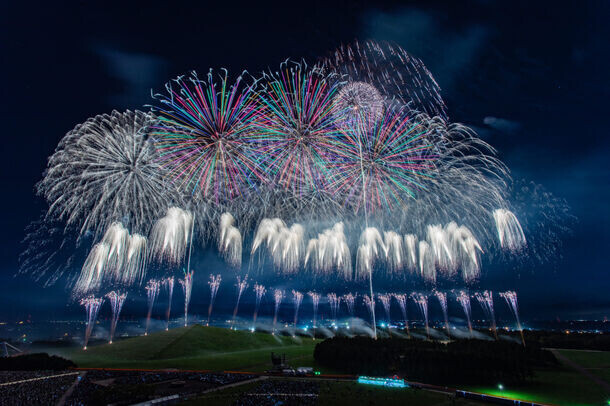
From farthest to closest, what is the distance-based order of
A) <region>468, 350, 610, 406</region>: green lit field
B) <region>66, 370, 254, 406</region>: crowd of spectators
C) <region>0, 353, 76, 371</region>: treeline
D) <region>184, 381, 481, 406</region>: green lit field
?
<region>0, 353, 76, 371</region>: treeline < <region>468, 350, 610, 406</region>: green lit field < <region>184, 381, 481, 406</region>: green lit field < <region>66, 370, 254, 406</region>: crowd of spectators

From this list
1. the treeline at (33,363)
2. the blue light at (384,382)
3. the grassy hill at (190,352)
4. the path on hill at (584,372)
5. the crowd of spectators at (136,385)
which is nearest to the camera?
the crowd of spectators at (136,385)

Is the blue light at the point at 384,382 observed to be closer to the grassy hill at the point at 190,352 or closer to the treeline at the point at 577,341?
the grassy hill at the point at 190,352

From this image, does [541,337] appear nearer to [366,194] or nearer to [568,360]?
[568,360]

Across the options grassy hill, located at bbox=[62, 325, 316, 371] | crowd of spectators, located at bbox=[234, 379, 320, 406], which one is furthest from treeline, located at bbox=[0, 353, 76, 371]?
crowd of spectators, located at bbox=[234, 379, 320, 406]

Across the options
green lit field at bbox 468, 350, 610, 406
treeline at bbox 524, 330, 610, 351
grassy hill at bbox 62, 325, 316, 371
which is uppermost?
treeline at bbox 524, 330, 610, 351

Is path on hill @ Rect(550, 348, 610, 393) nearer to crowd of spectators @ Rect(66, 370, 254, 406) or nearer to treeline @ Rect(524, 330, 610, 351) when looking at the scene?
treeline @ Rect(524, 330, 610, 351)

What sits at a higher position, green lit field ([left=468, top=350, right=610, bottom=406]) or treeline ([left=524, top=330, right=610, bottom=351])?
treeline ([left=524, top=330, right=610, bottom=351])

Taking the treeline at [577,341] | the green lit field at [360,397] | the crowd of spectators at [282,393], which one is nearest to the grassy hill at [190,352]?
the crowd of spectators at [282,393]
